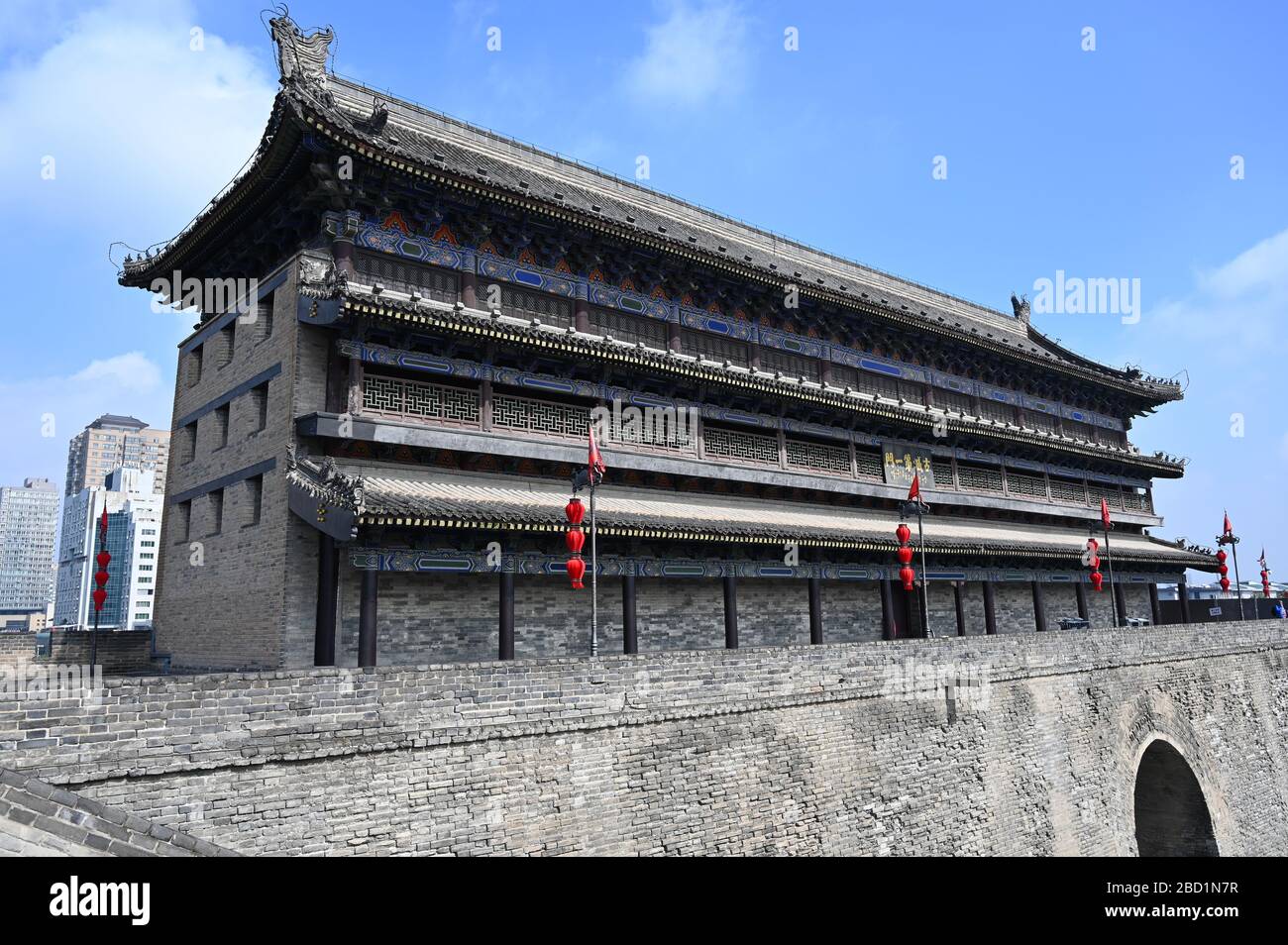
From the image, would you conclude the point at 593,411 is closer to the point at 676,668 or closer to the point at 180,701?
the point at 676,668

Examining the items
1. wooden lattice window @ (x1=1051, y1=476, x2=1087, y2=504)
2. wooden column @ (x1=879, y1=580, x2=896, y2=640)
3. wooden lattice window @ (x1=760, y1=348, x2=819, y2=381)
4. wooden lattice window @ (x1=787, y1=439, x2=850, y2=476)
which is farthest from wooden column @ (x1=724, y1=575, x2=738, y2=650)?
wooden lattice window @ (x1=1051, y1=476, x2=1087, y2=504)

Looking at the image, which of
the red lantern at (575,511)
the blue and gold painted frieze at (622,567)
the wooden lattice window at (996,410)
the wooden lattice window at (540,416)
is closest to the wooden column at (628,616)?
the blue and gold painted frieze at (622,567)

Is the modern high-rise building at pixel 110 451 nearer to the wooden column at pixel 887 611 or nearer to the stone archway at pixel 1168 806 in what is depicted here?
the wooden column at pixel 887 611

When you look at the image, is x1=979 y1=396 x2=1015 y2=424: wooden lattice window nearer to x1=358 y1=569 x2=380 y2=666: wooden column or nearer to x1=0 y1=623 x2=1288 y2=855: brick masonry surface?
x1=0 y1=623 x2=1288 y2=855: brick masonry surface

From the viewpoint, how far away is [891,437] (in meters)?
25.1

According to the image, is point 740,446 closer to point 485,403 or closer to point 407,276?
point 485,403

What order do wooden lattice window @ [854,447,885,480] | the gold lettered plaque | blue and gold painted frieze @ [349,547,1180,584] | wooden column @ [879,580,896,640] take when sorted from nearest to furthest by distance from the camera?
1. blue and gold painted frieze @ [349,547,1180,584]
2. wooden column @ [879,580,896,640]
3. wooden lattice window @ [854,447,885,480]
4. the gold lettered plaque

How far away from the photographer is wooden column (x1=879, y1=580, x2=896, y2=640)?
21969mm

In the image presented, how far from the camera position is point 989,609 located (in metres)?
25.5

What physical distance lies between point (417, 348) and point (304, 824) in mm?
9791

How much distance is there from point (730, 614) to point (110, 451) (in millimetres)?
115852

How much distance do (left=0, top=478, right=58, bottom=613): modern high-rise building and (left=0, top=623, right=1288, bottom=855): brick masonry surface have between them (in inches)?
4909
